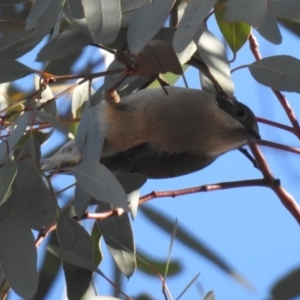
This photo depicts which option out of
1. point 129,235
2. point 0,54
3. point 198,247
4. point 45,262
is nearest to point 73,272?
point 129,235

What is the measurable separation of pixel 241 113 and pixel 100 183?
2.84ft

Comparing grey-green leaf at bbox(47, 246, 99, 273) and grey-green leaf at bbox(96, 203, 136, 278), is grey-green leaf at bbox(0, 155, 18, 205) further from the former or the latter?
grey-green leaf at bbox(96, 203, 136, 278)

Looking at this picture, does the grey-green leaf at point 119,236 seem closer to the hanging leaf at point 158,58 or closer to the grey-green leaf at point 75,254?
the grey-green leaf at point 75,254

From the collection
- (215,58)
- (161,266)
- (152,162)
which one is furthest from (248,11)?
(161,266)

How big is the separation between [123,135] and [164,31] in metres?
0.61

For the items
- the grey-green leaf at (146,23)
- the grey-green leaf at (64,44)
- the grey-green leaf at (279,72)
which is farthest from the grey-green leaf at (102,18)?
the grey-green leaf at (279,72)

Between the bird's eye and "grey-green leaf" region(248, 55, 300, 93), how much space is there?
21.3 inches

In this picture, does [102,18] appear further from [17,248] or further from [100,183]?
[17,248]

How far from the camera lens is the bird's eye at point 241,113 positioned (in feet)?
7.04

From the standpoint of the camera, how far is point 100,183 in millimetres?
1393

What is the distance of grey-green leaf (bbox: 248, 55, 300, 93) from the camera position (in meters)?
1.53

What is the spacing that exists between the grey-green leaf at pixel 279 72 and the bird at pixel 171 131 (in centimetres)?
39

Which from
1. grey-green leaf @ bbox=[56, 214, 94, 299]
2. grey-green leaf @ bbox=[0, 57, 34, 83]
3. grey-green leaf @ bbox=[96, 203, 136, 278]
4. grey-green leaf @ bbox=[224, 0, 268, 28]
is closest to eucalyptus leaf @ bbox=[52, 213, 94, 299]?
grey-green leaf @ bbox=[56, 214, 94, 299]

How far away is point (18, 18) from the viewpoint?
1969 millimetres
